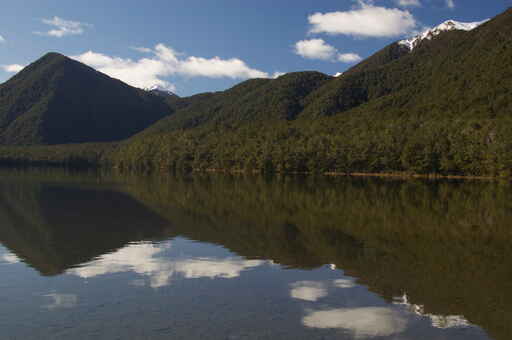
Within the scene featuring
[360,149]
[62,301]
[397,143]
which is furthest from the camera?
[360,149]

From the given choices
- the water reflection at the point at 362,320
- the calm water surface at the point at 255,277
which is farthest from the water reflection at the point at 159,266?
the water reflection at the point at 362,320

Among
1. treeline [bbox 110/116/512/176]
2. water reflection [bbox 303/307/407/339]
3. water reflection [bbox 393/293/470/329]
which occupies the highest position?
treeline [bbox 110/116/512/176]

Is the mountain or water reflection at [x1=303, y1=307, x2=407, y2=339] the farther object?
the mountain

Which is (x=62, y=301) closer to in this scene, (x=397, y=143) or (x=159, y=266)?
(x=159, y=266)

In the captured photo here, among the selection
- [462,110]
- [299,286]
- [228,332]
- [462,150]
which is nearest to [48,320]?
[228,332]

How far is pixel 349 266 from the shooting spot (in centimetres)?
1828

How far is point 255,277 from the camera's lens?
1655 centimetres

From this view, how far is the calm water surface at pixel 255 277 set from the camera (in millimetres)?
→ 11664

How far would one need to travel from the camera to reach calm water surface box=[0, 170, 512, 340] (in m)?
11.7

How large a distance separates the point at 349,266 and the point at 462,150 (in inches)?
3532

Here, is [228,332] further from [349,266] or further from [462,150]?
[462,150]

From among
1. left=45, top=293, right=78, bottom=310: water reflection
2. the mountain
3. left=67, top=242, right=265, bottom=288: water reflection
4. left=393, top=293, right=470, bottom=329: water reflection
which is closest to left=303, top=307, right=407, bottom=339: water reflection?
left=393, top=293, right=470, bottom=329: water reflection

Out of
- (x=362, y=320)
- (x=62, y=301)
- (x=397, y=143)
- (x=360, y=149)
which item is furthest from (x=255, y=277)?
(x=360, y=149)

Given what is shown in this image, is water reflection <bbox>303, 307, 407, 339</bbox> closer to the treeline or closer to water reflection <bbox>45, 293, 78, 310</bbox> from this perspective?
water reflection <bbox>45, 293, 78, 310</bbox>
